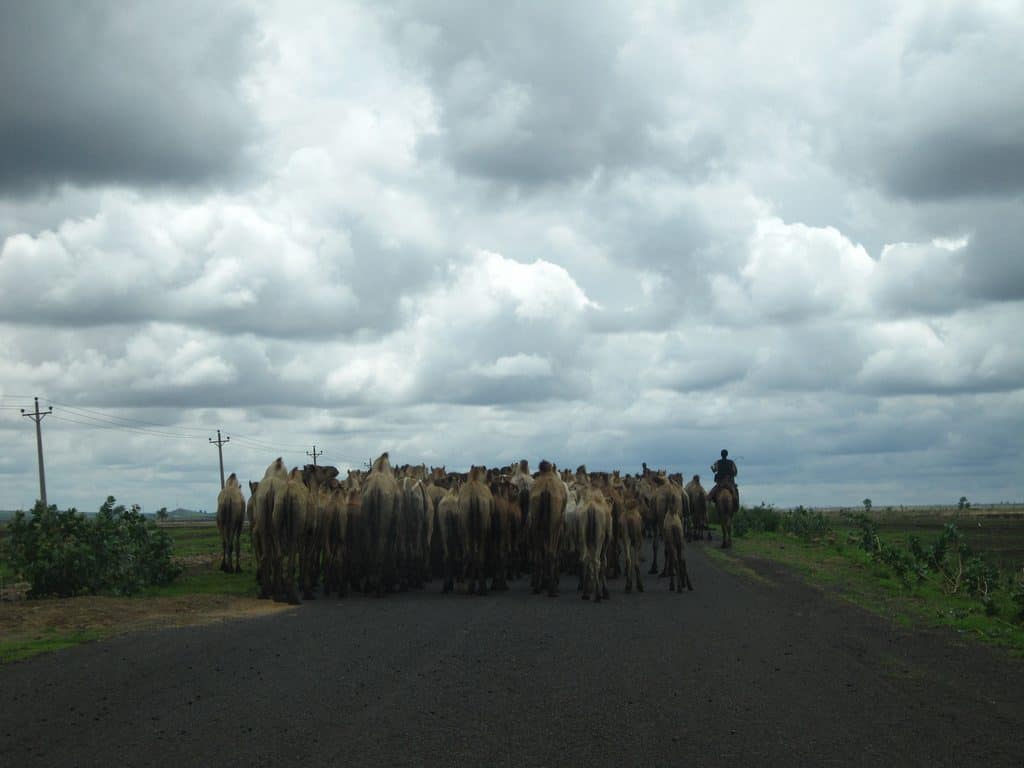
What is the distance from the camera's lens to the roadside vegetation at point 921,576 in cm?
1850

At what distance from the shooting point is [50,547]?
22.5 metres

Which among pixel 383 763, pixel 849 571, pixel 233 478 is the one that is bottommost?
pixel 849 571

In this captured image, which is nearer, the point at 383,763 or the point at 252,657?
the point at 383,763

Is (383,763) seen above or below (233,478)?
below

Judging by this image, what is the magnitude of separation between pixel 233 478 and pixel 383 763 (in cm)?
2439

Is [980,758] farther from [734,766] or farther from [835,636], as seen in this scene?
[835,636]

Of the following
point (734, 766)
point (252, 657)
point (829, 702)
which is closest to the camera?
point (734, 766)

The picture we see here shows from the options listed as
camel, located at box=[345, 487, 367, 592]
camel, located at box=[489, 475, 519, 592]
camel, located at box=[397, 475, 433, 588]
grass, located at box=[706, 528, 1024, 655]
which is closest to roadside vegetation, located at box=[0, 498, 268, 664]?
camel, located at box=[345, 487, 367, 592]

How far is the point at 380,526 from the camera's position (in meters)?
22.1

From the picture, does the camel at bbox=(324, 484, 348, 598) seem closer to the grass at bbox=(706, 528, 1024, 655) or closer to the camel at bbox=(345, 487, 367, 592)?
the camel at bbox=(345, 487, 367, 592)

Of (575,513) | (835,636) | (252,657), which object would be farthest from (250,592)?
(835,636)

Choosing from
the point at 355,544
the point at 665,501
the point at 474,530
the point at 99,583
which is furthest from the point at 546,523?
the point at 99,583

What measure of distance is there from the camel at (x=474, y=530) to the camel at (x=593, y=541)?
2244 mm

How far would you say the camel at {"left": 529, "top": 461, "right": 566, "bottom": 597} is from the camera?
22.1 m
